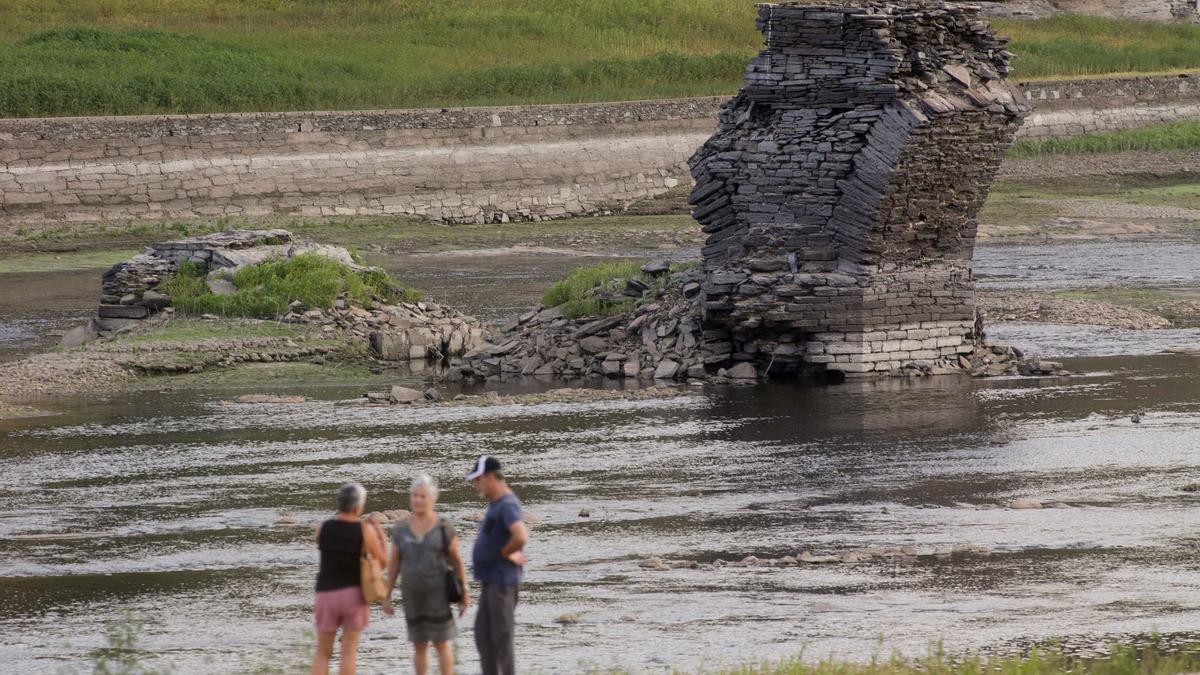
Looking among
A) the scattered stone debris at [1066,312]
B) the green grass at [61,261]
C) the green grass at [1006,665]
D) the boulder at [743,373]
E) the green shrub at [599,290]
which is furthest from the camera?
the green grass at [61,261]

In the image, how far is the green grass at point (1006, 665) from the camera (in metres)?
9.84

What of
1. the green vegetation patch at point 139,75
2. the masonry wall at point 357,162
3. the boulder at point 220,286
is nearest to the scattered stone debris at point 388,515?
the boulder at point 220,286

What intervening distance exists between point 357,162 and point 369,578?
116ft

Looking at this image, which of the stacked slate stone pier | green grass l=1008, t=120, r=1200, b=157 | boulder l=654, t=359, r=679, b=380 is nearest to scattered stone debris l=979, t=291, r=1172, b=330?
the stacked slate stone pier

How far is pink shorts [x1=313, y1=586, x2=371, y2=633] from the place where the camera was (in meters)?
9.66

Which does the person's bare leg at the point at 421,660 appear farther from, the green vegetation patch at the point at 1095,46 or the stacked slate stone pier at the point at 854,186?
the green vegetation patch at the point at 1095,46

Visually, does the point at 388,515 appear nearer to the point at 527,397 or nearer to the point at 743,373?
the point at 527,397

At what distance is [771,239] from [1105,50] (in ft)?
153

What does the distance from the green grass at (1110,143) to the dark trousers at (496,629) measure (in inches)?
1774

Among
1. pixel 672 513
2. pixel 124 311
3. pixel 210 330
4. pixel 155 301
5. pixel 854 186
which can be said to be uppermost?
pixel 854 186

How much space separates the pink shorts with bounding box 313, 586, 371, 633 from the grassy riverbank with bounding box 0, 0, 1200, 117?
36.7m

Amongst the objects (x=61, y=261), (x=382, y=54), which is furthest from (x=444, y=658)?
(x=382, y=54)

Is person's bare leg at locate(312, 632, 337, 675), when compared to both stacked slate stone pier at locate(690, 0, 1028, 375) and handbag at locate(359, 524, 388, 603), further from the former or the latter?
stacked slate stone pier at locate(690, 0, 1028, 375)

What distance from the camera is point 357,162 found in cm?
4441
